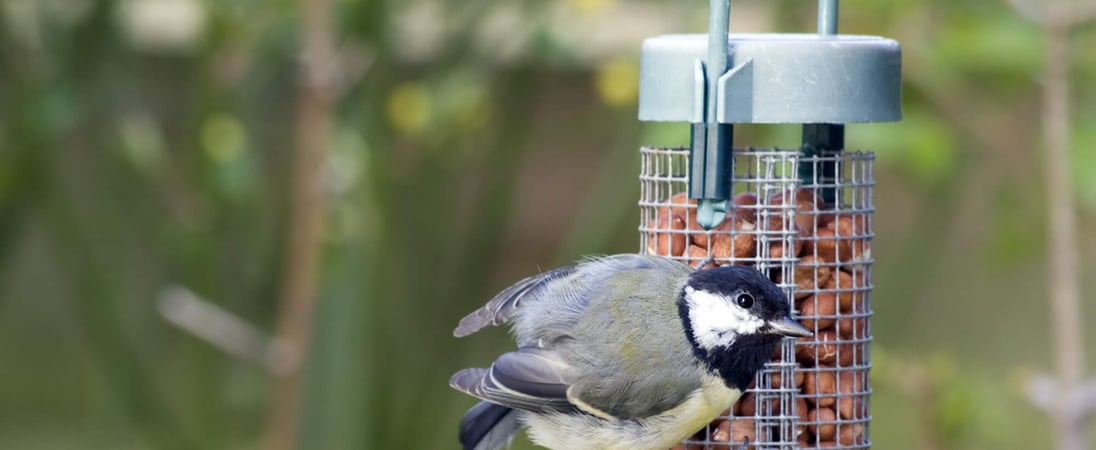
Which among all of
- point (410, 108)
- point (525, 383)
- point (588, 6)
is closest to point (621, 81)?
point (588, 6)

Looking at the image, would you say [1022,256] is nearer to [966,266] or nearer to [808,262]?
[808,262]

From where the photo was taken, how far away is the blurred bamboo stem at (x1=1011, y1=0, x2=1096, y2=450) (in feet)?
10.7

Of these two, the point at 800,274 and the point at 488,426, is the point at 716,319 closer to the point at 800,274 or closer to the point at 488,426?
the point at 800,274

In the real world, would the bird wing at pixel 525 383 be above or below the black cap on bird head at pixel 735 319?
below

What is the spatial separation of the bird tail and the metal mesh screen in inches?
14.2

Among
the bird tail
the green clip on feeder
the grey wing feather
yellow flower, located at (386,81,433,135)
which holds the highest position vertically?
yellow flower, located at (386,81,433,135)

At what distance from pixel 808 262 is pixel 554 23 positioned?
5.81 ft

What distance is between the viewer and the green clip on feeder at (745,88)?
95.1 inches

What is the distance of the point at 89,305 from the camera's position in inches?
186

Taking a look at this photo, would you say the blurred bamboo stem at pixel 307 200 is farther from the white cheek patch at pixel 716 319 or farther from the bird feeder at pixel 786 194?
the white cheek patch at pixel 716 319

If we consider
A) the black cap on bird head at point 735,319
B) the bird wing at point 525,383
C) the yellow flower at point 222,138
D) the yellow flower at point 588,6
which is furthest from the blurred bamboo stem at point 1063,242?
the yellow flower at point 222,138

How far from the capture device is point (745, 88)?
243 centimetres

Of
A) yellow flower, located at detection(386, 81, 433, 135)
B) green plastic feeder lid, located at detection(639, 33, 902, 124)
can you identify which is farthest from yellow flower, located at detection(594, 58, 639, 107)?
green plastic feeder lid, located at detection(639, 33, 902, 124)

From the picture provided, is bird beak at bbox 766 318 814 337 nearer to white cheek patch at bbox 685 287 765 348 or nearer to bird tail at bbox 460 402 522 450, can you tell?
white cheek patch at bbox 685 287 765 348
